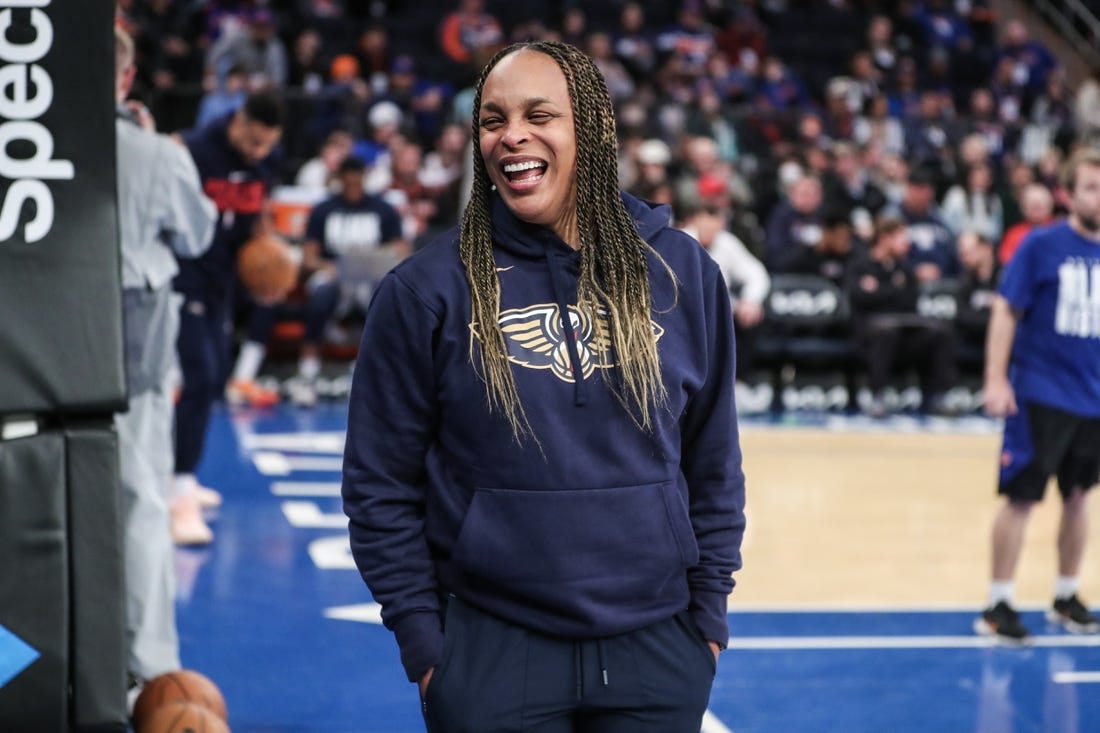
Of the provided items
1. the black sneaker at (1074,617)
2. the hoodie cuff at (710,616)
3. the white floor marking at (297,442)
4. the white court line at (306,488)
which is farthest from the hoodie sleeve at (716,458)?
the white floor marking at (297,442)

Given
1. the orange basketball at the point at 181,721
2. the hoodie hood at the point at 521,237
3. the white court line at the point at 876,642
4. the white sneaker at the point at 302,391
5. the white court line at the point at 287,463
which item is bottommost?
the white sneaker at the point at 302,391

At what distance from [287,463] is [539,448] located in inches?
292

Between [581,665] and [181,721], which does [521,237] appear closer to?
[581,665]

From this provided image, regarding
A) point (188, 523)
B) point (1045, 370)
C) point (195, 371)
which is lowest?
point (188, 523)

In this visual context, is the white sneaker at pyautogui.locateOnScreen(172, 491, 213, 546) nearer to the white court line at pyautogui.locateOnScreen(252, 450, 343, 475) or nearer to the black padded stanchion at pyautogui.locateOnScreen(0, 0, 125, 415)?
the white court line at pyautogui.locateOnScreen(252, 450, 343, 475)

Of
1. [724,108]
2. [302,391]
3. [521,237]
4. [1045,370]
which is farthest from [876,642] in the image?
[724,108]

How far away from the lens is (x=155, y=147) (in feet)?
14.6

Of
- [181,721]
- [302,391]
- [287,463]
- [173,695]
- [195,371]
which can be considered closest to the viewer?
[181,721]

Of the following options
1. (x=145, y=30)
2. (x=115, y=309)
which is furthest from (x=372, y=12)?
Result: (x=115, y=309)

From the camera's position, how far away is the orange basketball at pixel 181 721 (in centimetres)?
363

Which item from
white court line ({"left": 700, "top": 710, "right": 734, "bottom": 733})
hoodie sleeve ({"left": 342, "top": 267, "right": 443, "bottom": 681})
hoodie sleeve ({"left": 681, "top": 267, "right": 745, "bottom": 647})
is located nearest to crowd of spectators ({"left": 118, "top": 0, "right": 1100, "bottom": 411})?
white court line ({"left": 700, "top": 710, "right": 734, "bottom": 733})

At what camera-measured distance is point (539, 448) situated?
244 cm

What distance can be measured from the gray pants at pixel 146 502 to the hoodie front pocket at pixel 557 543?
2273 millimetres

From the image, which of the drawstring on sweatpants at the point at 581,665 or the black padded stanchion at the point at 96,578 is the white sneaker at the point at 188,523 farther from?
the drawstring on sweatpants at the point at 581,665
